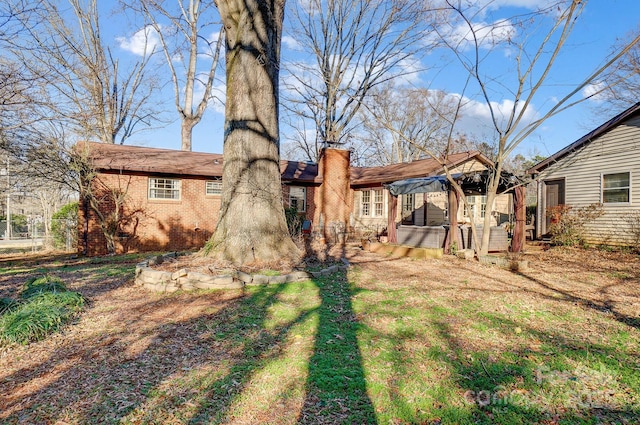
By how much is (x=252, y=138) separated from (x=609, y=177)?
12.7m

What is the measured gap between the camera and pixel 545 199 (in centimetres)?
1474

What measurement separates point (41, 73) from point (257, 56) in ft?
13.2

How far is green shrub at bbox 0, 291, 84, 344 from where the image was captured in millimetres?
3861

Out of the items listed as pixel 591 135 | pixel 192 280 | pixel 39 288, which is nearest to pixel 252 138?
pixel 192 280

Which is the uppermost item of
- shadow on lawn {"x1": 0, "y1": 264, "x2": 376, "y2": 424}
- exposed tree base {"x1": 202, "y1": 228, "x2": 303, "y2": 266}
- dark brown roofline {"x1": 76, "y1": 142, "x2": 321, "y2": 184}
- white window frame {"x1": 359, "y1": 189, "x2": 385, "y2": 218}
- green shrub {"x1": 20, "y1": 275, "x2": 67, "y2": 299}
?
dark brown roofline {"x1": 76, "y1": 142, "x2": 321, "y2": 184}

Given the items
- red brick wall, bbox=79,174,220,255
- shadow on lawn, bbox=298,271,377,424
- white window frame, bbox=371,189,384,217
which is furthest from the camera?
white window frame, bbox=371,189,384,217

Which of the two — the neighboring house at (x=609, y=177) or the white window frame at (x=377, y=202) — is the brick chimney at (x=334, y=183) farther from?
the neighboring house at (x=609, y=177)

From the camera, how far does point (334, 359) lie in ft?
11.0

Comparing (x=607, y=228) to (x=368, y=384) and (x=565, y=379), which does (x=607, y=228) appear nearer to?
(x=565, y=379)

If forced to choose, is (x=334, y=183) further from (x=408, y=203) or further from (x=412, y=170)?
(x=408, y=203)

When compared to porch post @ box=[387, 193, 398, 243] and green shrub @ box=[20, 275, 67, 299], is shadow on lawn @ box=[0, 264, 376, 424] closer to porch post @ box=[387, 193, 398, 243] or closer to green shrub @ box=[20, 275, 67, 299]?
green shrub @ box=[20, 275, 67, 299]

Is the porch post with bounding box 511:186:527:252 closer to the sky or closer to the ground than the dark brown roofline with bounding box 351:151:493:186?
closer to the ground

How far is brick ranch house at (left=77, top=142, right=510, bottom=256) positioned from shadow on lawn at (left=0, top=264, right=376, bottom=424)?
28.1 ft

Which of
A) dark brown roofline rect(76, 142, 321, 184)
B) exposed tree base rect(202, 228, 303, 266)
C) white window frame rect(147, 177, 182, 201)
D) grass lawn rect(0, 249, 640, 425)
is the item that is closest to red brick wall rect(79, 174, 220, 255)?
white window frame rect(147, 177, 182, 201)
